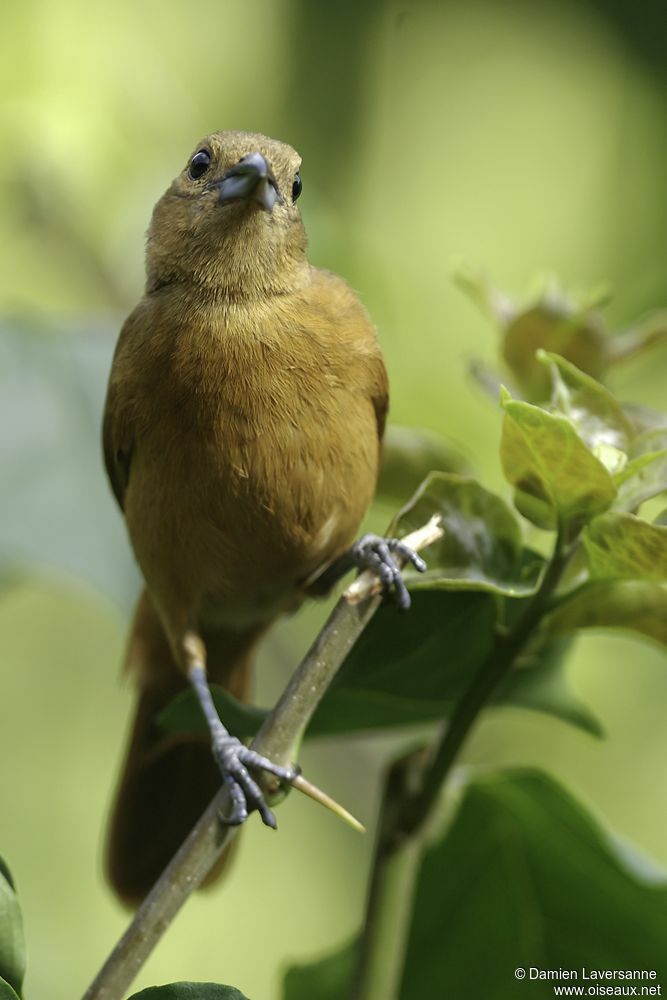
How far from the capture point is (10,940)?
1780 millimetres

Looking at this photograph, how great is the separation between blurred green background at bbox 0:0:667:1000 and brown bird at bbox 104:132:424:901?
0.37m

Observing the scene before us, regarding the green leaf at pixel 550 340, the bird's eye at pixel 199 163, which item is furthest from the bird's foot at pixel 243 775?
the bird's eye at pixel 199 163

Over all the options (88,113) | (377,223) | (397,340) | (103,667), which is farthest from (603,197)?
(103,667)

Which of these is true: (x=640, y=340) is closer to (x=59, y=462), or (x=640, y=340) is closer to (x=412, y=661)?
(x=412, y=661)

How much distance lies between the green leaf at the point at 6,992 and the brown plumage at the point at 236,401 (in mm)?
1334

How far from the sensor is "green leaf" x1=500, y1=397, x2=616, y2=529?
199 centimetres

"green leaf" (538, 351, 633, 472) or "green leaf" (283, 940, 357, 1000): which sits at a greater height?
"green leaf" (538, 351, 633, 472)

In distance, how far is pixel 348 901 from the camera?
200 inches

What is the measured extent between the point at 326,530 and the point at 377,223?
293cm

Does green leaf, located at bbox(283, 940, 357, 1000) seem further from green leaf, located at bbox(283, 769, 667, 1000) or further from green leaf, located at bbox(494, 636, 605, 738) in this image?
green leaf, located at bbox(494, 636, 605, 738)

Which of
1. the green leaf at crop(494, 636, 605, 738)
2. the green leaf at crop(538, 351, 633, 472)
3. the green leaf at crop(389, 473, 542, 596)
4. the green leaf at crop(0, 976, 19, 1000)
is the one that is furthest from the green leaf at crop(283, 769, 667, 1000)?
the green leaf at crop(0, 976, 19, 1000)

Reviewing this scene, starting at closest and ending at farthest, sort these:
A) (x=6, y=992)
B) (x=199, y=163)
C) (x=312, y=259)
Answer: (x=6, y=992)
(x=199, y=163)
(x=312, y=259)

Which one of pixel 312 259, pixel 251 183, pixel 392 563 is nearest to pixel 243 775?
pixel 392 563

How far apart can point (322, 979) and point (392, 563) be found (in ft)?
3.03
